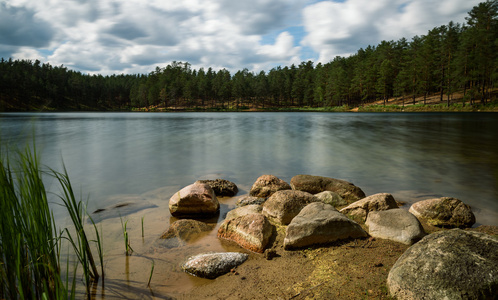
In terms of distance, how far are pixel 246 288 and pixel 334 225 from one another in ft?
5.80

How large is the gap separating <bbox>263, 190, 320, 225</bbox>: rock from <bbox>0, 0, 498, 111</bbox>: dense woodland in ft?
152

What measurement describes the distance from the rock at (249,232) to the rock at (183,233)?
17.1 inches

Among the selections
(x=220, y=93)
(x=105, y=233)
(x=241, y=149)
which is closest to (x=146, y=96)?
(x=220, y=93)

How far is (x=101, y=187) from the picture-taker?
9.44 m

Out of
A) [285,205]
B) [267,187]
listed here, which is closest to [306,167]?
[267,187]

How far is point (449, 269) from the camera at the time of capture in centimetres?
289

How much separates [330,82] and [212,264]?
9829 centimetres

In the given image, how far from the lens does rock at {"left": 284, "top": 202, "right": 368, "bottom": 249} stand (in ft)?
14.4

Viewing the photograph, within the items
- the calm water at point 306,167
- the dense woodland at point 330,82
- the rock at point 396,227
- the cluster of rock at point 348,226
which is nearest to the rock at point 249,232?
the cluster of rock at point 348,226

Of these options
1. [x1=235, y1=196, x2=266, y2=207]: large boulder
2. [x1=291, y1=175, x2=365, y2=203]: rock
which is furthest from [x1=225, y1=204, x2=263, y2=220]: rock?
[x1=291, y1=175, x2=365, y2=203]: rock

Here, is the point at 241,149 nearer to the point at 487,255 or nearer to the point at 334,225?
the point at 334,225

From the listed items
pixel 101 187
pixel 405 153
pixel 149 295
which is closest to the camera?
pixel 149 295

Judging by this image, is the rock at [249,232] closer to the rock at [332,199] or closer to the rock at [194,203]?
the rock at [194,203]

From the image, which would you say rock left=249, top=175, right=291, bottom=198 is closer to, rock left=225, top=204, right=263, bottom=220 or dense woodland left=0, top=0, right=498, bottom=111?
rock left=225, top=204, right=263, bottom=220
